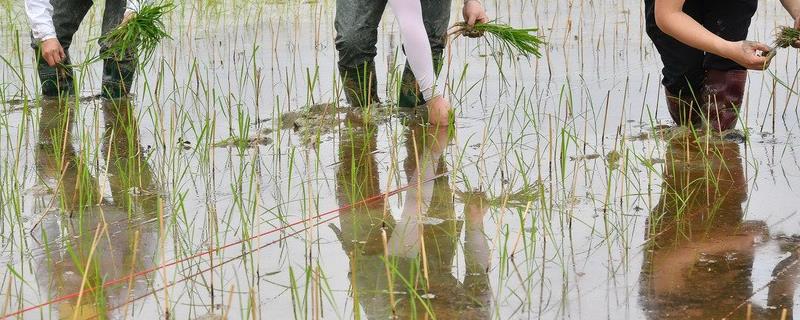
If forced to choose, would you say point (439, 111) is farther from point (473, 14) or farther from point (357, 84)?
point (357, 84)

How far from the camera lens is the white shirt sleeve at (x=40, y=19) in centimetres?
497

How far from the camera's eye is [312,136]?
181 inches

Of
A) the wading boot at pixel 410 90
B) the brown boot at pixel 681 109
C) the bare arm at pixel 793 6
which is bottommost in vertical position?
the brown boot at pixel 681 109

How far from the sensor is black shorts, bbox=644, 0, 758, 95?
4156 millimetres

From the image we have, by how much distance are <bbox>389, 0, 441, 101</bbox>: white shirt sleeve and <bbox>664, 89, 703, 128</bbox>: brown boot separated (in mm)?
894

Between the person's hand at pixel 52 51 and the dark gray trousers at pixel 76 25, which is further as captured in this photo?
the dark gray trousers at pixel 76 25

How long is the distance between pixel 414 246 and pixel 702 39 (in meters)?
1.22

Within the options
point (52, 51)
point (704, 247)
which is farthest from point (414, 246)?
point (52, 51)

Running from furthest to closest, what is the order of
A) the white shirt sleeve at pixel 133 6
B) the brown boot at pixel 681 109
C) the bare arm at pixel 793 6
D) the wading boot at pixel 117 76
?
the wading boot at pixel 117 76, the white shirt sleeve at pixel 133 6, the brown boot at pixel 681 109, the bare arm at pixel 793 6

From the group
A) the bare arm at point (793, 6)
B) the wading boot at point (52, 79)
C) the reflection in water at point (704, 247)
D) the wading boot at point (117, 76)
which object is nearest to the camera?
the reflection in water at point (704, 247)

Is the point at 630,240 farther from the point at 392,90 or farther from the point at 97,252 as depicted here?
the point at 392,90

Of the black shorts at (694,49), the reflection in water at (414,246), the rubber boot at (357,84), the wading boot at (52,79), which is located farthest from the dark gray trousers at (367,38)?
the wading boot at (52,79)

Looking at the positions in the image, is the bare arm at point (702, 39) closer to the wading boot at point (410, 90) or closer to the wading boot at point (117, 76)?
the wading boot at point (410, 90)

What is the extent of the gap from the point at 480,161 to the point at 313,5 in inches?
161
